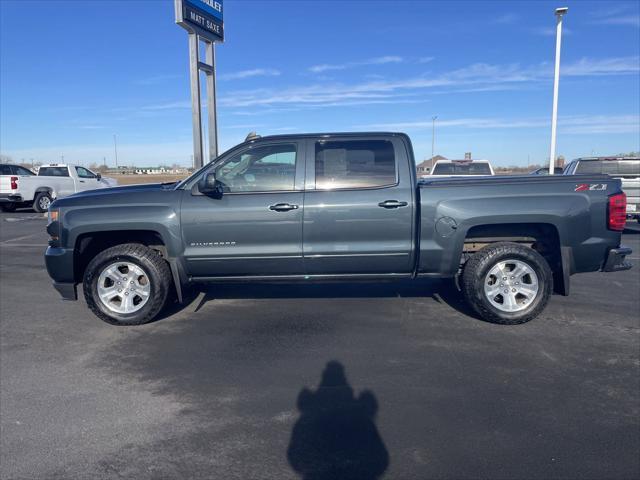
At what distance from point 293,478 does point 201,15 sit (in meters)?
11.3

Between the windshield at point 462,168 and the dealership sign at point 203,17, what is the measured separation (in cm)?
766

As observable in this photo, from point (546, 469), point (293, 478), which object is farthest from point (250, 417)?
point (546, 469)

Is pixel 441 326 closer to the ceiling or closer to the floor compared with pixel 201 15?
closer to the floor

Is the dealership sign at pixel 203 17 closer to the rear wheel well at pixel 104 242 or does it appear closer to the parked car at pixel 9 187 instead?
the rear wheel well at pixel 104 242

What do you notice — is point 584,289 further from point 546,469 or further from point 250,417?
point 250,417

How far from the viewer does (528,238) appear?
5582 millimetres

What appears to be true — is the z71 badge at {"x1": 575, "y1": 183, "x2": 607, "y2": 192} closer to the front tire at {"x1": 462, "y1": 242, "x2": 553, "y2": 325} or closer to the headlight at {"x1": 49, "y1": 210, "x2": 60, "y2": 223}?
the front tire at {"x1": 462, "y1": 242, "x2": 553, "y2": 325}

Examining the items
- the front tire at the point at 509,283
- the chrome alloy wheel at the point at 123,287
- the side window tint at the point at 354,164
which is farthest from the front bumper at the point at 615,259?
the chrome alloy wheel at the point at 123,287

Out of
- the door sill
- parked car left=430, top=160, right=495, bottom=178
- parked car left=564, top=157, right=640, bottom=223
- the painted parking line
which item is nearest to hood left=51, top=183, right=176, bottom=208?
the door sill

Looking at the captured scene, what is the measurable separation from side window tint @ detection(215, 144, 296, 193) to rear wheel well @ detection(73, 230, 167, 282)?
3.25ft

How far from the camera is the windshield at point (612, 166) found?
12.5 m

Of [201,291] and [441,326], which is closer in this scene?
[441,326]

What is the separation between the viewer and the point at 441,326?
17.7ft

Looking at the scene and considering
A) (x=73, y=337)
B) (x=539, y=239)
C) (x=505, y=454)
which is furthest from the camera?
(x=539, y=239)
